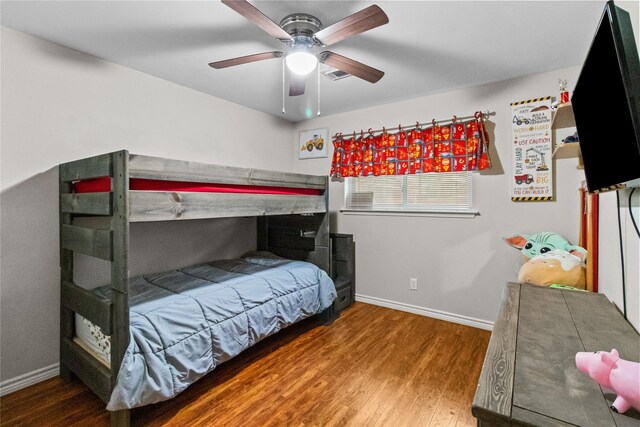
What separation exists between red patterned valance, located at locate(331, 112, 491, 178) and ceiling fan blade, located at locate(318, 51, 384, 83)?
4.17ft

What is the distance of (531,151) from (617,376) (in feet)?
7.81

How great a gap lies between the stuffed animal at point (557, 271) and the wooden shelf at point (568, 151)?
0.69 meters

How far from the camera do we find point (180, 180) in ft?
5.94

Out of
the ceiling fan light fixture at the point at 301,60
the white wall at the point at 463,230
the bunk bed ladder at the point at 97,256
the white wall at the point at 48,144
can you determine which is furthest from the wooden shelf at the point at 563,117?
the white wall at the point at 48,144

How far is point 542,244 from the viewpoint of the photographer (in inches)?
91.8

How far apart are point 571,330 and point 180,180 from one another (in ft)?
6.61

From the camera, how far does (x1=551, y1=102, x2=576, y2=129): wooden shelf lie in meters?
1.97

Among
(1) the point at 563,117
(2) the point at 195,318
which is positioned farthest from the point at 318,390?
(1) the point at 563,117

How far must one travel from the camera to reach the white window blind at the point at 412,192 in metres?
3.01

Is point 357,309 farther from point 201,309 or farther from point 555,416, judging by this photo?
point 555,416

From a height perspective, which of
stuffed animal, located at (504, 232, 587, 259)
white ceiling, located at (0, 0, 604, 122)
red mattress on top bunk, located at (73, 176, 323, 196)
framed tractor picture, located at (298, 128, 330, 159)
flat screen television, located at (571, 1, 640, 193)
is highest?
white ceiling, located at (0, 0, 604, 122)

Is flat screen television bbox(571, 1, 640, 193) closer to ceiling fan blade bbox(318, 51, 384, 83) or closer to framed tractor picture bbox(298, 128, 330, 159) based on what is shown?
ceiling fan blade bbox(318, 51, 384, 83)

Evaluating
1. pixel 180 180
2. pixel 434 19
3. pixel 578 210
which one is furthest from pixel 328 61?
pixel 578 210

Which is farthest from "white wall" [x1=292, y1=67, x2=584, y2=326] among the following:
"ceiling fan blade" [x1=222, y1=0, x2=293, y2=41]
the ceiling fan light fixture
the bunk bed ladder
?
the bunk bed ladder
